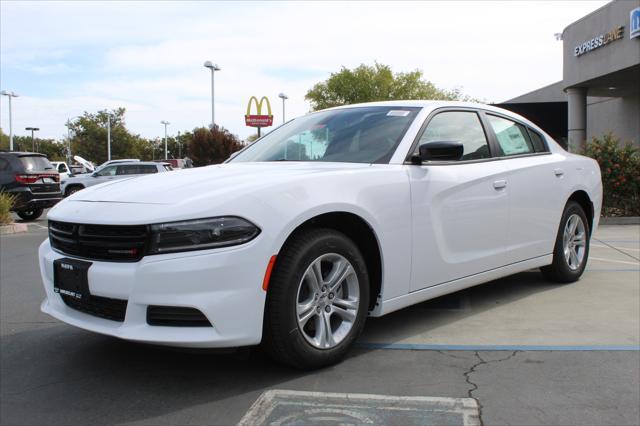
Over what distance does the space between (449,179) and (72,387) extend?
2720 mm

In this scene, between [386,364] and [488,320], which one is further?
[488,320]

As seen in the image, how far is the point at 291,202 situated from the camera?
3191mm

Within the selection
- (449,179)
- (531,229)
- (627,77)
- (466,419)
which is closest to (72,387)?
(466,419)

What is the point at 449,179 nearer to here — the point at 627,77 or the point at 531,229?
the point at 531,229

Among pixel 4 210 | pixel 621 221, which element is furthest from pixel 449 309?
pixel 4 210

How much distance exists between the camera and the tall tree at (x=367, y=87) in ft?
206

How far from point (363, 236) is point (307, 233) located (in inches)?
20.7

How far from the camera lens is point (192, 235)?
2.96m

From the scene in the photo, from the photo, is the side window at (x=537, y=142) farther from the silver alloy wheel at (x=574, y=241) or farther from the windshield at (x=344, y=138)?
the windshield at (x=344, y=138)

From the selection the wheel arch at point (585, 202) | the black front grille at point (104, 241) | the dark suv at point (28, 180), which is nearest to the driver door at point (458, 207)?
the wheel arch at point (585, 202)

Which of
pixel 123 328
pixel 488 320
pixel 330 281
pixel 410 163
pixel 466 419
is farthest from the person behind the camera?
pixel 488 320

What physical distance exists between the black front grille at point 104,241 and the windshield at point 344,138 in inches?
61.5

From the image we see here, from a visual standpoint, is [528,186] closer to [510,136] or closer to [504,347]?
[510,136]

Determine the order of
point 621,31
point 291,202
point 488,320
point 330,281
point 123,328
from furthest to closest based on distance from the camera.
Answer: point 621,31 < point 488,320 < point 330,281 < point 291,202 < point 123,328
